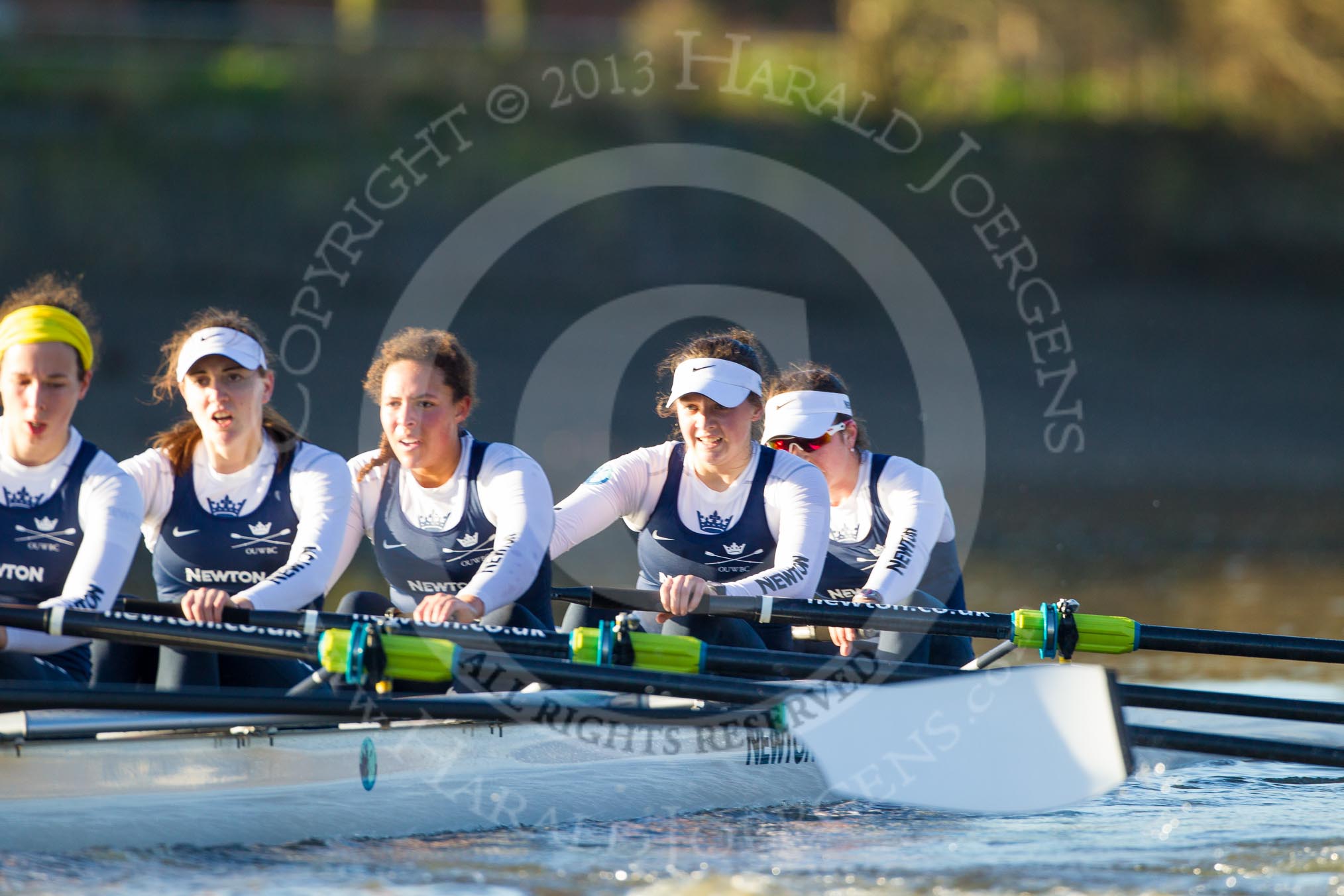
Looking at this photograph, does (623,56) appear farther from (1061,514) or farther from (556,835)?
(556,835)

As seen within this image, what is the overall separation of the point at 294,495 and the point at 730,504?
1.57 m

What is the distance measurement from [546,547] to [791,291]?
11726 millimetres

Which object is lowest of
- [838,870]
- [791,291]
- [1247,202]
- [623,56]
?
[838,870]

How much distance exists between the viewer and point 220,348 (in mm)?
4754

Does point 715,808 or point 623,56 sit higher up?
point 623,56

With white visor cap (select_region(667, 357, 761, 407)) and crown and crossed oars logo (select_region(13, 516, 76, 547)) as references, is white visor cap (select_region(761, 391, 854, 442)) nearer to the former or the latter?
white visor cap (select_region(667, 357, 761, 407))

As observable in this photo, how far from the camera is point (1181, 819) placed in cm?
502

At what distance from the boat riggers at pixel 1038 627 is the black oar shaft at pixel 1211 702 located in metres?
0.37

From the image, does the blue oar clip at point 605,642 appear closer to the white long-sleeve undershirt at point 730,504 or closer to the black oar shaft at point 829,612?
the black oar shaft at point 829,612

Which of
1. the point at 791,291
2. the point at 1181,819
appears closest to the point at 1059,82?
the point at 791,291

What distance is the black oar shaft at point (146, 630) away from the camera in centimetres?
423

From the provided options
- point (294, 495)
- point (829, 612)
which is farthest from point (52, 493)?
point (829, 612)

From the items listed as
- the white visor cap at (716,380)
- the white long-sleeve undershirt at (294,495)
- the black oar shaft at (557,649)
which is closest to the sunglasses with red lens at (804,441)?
the white visor cap at (716,380)

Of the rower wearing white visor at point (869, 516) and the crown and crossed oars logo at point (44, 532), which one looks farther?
the rower wearing white visor at point (869, 516)
